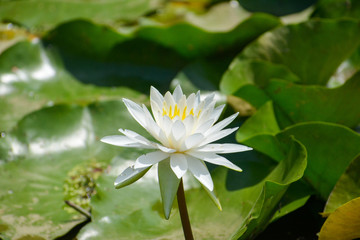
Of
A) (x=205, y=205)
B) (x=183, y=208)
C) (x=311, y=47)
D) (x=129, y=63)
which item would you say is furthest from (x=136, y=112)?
(x=129, y=63)

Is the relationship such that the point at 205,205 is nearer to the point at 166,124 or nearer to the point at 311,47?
the point at 166,124

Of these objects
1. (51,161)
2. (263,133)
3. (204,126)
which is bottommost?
(51,161)

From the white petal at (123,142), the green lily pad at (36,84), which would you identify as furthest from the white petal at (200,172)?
the green lily pad at (36,84)

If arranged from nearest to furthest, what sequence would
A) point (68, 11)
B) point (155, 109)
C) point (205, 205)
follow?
Answer: point (155, 109) < point (205, 205) < point (68, 11)

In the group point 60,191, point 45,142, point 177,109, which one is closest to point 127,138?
point 177,109

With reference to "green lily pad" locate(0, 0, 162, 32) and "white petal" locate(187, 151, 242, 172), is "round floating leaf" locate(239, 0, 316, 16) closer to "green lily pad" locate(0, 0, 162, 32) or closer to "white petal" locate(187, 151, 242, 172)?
"green lily pad" locate(0, 0, 162, 32)

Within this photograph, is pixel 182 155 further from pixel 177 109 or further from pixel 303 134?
pixel 303 134
